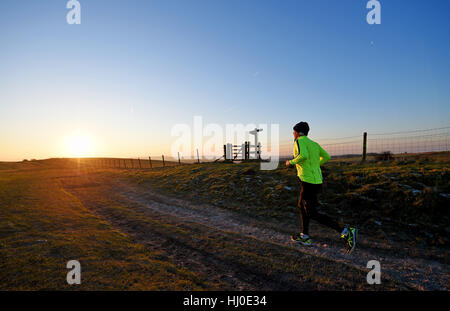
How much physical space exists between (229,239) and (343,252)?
2543 millimetres

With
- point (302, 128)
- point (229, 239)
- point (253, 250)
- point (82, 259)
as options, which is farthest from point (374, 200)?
point (82, 259)

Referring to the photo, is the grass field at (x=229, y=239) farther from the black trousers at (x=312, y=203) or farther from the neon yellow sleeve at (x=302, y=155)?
the neon yellow sleeve at (x=302, y=155)

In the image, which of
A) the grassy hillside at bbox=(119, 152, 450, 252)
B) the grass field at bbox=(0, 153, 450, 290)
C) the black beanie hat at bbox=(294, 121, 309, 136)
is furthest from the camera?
the grassy hillside at bbox=(119, 152, 450, 252)

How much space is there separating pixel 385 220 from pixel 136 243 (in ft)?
22.8

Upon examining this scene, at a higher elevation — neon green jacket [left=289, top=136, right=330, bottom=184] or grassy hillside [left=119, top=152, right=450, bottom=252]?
neon green jacket [left=289, top=136, right=330, bottom=184]

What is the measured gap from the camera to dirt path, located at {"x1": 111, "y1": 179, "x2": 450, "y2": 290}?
3461mm

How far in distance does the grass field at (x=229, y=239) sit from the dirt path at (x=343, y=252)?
35 mm

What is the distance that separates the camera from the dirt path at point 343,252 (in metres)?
3.46

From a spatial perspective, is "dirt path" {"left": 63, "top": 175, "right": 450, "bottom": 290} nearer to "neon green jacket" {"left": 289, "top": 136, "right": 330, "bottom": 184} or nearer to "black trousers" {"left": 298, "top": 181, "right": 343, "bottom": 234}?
"black trousers" {"left": 298, "top": 181, "right": 343, "bottom": 234}

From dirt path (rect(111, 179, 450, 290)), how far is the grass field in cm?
4

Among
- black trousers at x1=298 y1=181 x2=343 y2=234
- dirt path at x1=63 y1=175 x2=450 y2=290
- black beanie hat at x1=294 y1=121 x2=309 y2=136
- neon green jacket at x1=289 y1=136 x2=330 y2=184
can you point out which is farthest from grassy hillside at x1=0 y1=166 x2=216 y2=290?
black beanie hat at x1=294 y1=121 x2=309 y2=136
